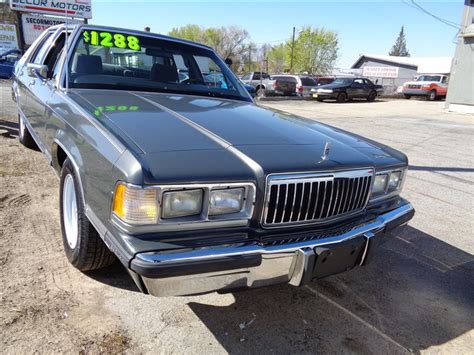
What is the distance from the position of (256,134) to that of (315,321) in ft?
3.95

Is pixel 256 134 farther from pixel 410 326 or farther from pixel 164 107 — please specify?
pixel 410 326

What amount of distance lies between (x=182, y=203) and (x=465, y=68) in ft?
65.2

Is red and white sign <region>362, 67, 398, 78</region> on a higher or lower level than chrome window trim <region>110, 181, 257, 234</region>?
higher

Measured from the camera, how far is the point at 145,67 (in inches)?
143

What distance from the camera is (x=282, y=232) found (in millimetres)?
2139

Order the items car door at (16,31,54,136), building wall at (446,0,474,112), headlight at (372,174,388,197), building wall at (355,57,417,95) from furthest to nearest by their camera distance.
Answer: building wall at (355,57,417,95) → building wall at (446,0,474,112) → car door at (16,31,54,136) → headlight at (372,174,388,197)

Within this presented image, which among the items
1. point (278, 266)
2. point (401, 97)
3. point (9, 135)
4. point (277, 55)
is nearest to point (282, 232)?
point (278, 266)

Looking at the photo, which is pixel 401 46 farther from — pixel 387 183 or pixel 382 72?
pixel 387 183

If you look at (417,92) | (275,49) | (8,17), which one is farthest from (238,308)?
(275,49)

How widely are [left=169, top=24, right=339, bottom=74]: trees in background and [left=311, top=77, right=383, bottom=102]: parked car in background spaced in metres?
25.4

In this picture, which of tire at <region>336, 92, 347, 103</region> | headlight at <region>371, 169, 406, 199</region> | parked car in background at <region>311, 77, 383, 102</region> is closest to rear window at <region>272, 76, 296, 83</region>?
parked car in background at <region>311, 77, 383, 102</region>

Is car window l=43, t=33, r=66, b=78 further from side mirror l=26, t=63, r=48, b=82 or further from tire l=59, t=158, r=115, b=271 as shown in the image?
tire l=59, t=158, r=115, b=271

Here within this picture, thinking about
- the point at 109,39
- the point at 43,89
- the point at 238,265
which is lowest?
the point at 238,265

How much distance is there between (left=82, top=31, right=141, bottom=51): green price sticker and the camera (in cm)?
348
